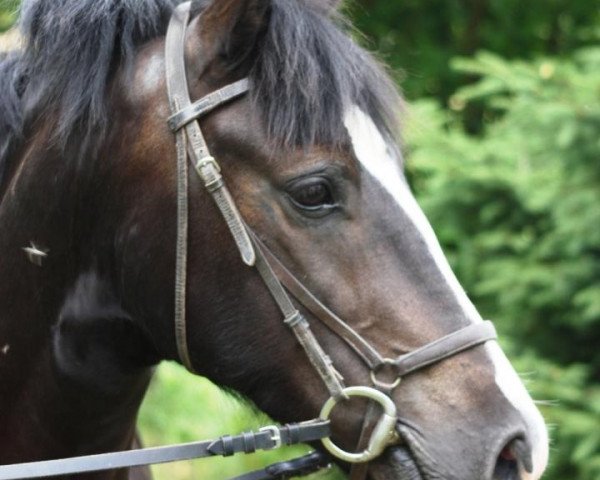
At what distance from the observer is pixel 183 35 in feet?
7.33

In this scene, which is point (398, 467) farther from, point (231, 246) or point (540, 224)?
point (540, 224)

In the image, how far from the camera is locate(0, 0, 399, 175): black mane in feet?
7.00

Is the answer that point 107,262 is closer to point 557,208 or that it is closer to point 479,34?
point 557,208

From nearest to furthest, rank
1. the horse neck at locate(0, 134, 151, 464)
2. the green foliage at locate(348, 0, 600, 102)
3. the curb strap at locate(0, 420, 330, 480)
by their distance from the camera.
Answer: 1. the curb strap at locate(0, 420, 330, 480)
2. the horse neck at locate(0, 134, 151, 464)
3. the green foliage at locate(348, 0, 600, 102)

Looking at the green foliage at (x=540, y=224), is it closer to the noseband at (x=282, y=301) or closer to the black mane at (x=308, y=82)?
the black mane at (x=308, y=82)

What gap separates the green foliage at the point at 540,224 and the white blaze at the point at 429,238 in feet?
5.57

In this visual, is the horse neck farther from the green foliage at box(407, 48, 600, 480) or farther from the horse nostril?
the green foliage at box(407, 48, 600, 480)

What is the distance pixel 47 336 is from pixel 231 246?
0.48 m

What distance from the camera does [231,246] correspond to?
6.95ft

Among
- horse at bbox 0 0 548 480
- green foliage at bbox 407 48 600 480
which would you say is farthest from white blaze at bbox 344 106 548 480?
green foliage at bbox 407 48 600 480

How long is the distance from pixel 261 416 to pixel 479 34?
186 inches

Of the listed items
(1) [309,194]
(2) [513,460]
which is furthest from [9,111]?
(2) [513,460]

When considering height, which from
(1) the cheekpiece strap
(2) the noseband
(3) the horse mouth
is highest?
Answer: (1) the cheekpiece strap

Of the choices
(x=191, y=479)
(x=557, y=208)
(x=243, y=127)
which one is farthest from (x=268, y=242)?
(x=191, y=479)
